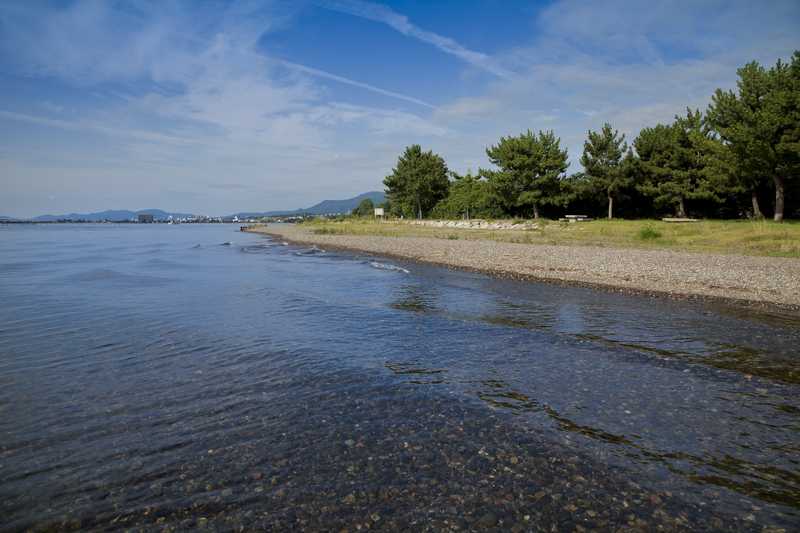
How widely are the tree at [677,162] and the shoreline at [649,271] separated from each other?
A: 2682 centimetres

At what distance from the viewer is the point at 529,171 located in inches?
2516

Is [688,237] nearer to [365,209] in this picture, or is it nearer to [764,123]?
[764,123]

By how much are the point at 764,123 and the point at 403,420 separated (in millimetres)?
44884

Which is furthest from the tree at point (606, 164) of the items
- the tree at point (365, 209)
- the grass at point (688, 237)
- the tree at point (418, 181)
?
the tree at point (365, 209)

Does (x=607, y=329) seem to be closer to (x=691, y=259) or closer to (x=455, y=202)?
(x=691, y=259)

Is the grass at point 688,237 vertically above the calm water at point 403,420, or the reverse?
the grass at point 688,237

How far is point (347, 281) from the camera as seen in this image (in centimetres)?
2486

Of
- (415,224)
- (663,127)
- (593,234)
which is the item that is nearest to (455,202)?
(415,224)

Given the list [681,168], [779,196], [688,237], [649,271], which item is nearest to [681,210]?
[681,168]

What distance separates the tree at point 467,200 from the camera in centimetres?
7506

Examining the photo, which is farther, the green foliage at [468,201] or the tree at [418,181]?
the tree at [418,181]

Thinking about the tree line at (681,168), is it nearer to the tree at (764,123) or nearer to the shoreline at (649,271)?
the tree at (764,123)

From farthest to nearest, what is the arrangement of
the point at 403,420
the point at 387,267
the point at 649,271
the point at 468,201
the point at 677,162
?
1. the point at 468,201
2. the point at 677,162
3. the point at 387,267
4. the point at 649,271
5. the point at 403,420

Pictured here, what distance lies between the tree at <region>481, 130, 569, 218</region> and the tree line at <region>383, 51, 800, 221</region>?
0.14m
